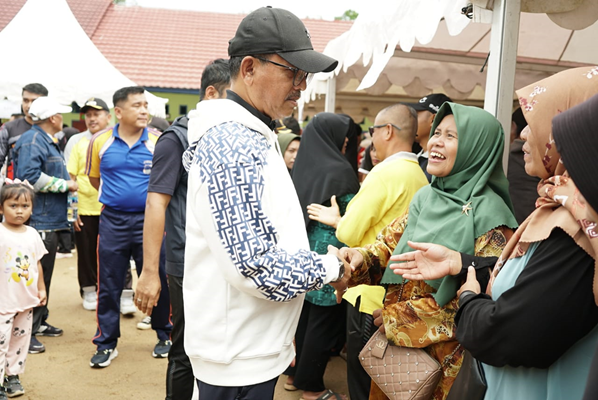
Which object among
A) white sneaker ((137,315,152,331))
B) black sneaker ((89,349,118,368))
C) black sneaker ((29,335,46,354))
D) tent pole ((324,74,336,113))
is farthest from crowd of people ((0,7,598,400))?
tent pole ((324,74,336,113))

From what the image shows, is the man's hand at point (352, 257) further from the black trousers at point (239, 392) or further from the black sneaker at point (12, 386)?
the black sneaker at point (12, 386)

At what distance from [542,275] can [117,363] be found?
4.14 metres

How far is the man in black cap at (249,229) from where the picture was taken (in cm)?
169

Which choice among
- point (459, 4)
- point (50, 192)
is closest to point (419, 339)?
point (459, 4)

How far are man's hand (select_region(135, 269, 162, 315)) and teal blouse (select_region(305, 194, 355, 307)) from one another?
1.19m

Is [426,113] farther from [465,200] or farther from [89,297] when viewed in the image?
[89,297]

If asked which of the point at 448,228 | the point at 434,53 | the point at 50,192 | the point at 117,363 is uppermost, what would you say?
the point at 434,53

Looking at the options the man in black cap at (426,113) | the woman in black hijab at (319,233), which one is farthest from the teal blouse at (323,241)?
the man in black cap at (426,113)

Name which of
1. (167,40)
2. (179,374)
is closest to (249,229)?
(179,374)

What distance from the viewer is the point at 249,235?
1665mm

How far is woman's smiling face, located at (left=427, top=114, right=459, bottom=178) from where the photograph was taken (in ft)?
8.34

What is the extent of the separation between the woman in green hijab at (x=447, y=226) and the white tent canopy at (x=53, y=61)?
706 cm

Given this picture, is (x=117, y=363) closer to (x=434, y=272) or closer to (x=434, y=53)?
(x=434, y=272)

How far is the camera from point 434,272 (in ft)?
7.19
